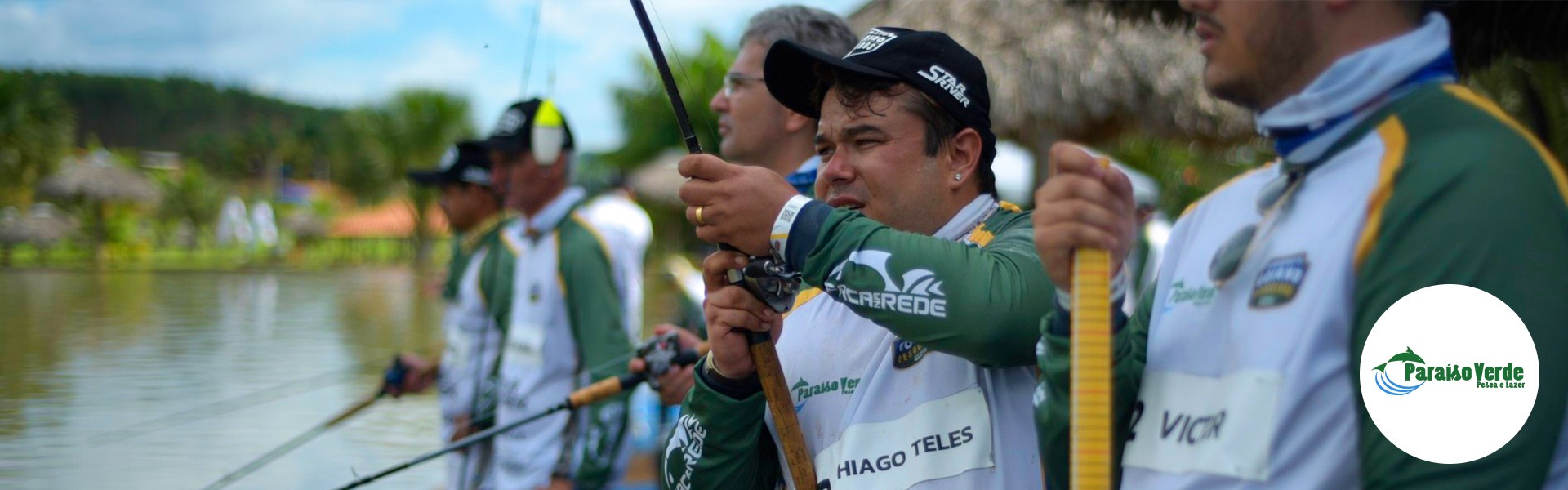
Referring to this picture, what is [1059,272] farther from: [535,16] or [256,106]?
[256,106]

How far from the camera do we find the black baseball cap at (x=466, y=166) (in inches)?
241

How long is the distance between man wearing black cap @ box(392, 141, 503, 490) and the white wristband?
3.19m

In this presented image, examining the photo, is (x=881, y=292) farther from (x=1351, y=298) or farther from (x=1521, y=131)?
(x=1521, y=131)

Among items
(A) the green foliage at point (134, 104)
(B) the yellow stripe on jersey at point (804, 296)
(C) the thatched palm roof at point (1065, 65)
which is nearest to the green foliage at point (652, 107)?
(A) the green foliage at point (134, 104)

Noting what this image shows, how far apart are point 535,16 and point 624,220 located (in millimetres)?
3123

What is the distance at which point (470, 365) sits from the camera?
5281mm

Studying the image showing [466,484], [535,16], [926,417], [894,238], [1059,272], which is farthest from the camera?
[466,484]

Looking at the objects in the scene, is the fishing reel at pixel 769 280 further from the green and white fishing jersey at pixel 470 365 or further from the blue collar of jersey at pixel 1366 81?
the green and white fishing jersey at pixel 470 365

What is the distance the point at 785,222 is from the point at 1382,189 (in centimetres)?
82

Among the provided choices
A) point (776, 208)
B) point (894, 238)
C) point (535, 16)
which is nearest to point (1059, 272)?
point (894, 238)

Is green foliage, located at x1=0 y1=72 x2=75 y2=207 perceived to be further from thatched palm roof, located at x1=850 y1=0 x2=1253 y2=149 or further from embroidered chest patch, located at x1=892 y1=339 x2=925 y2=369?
thatched palm roof, located at x1=850 y1=0 x2=1253 y2=149

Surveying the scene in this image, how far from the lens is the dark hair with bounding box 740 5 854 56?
3.59m

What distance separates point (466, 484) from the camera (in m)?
5.12

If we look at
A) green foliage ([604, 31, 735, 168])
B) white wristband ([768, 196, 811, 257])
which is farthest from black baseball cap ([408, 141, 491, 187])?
green foliage ([604, 31, 735, 168])
